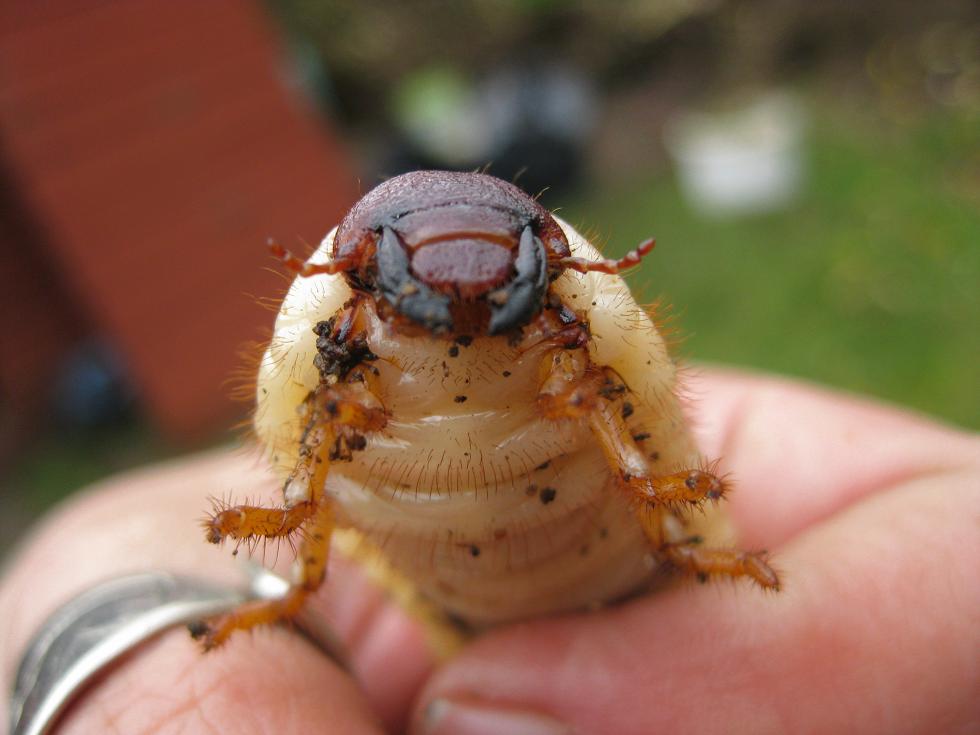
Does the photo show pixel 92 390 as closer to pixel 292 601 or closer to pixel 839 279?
pixel 839 279

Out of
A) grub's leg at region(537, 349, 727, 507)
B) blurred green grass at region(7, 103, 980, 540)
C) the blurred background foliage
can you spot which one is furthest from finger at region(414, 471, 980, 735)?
blurred green grass at region(7, 103, 980, 540)

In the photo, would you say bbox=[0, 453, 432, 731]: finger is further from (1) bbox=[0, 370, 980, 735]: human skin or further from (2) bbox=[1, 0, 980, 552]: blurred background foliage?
(2) bbox=[1, 0, 980, 552]: blurred background foliage

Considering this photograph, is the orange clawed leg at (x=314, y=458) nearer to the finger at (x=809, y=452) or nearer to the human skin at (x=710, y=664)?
the human skin at (x=710, y=664)

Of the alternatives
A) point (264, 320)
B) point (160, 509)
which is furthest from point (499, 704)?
point (264, 320)

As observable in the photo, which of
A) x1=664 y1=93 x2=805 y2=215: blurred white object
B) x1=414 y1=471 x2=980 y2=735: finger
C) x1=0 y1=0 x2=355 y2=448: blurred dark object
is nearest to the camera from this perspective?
x1=414 y1=471 x2=980 y2=735: finger

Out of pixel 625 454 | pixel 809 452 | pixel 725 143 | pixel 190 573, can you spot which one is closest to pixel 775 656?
pixel 625 454

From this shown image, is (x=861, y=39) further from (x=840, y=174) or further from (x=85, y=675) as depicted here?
(x=85, y=675)

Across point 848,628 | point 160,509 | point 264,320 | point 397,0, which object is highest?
point 397,0
